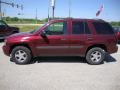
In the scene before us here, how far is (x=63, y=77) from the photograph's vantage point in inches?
268

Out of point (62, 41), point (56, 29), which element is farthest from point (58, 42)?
point (56, 29)

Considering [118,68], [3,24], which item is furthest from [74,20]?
[3,24]

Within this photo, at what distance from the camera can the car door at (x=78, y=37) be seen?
855 centimetres

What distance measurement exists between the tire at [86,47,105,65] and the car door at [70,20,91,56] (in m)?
0.28

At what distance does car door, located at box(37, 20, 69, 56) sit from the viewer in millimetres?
8469

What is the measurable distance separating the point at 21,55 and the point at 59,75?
2235 mm

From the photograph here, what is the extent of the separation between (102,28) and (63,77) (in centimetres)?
308

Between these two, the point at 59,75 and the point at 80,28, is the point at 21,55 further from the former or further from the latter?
the point at 80,28

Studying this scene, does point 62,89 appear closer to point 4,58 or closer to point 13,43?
point 13,43

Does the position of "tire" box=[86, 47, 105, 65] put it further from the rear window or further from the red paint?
the rear window

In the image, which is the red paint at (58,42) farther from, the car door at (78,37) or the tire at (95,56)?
the tire at (95,56)

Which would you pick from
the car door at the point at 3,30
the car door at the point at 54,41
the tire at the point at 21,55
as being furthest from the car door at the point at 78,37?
the car door at the point at 3,30

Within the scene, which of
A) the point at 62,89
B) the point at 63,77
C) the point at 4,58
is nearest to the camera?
the point at 62,89

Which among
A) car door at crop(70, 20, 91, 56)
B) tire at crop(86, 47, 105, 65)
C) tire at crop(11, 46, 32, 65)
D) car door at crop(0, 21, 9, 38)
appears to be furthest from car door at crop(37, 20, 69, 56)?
car door at crop(0, 21, 9, 38)
